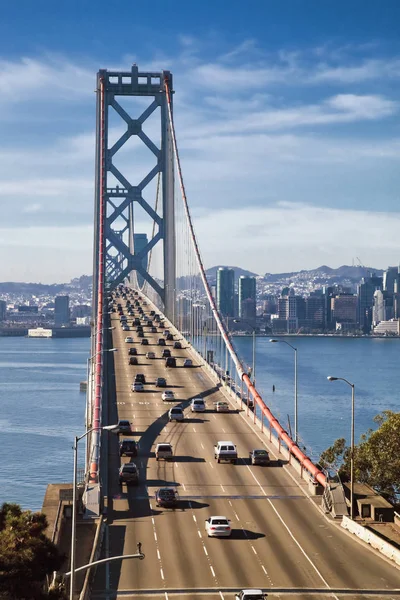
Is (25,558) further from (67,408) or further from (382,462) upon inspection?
(67,408)

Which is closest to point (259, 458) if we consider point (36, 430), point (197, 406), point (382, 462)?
point (382, 462)

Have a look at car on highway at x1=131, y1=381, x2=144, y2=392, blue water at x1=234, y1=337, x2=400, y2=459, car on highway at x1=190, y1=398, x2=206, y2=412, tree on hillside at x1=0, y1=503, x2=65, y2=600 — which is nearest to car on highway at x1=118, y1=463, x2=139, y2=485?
tree on hillside at x1=0, y1=503, x2=65, y2=600

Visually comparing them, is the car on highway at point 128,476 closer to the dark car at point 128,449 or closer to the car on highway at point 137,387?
the dark car at point 128,449

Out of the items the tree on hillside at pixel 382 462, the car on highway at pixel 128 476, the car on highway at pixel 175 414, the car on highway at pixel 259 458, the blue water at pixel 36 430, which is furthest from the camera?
the blue water at pixel 36 430

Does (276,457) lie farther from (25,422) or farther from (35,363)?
(35,363)

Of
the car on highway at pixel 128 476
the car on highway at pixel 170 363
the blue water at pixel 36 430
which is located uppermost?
the car on highway at pixel 170 363

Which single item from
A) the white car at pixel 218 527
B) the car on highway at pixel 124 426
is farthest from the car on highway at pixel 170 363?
the white car at pixel 218 527

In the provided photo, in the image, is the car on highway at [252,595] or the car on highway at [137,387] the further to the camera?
the car on highway at [137,387]

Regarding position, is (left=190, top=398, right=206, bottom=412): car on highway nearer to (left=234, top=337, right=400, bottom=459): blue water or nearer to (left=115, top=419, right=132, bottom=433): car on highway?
(left=115, top=419, right=132, bottom=433): car on highway
